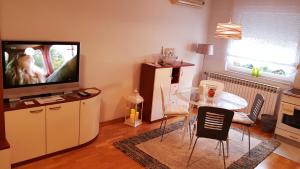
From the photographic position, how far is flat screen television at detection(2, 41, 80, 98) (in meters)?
2.67

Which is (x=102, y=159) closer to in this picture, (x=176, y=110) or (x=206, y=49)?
(x=176, y=110)

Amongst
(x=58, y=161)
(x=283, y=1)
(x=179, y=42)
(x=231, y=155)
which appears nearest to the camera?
(x=58, y=161)

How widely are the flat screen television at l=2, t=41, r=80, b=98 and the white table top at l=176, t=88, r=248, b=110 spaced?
1570 mm

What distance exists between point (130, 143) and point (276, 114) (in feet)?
9.25

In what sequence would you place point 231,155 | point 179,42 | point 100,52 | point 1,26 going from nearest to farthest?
point 1,26, point 231,155, point 100,52, point 179,42

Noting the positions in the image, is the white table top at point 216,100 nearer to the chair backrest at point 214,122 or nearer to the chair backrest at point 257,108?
the chair backrest at point 257,108

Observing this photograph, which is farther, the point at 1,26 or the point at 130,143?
the point at 130,143

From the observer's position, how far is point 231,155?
338cm

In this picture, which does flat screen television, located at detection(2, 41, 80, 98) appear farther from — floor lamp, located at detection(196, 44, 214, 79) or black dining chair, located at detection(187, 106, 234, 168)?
floor lamp, located at detection(196, 44, 214, 79)

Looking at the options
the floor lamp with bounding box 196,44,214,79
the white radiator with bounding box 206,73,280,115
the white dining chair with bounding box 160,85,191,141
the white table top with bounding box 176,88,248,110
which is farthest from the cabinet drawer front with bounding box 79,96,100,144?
the white radiator with bounding box 206,73,280,115

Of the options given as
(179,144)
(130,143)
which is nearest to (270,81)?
(179,144)

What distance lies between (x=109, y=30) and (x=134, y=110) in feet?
4.53

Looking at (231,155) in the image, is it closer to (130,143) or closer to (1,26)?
(130,143)

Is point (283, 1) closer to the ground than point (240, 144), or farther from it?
farther from it
